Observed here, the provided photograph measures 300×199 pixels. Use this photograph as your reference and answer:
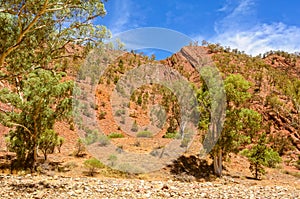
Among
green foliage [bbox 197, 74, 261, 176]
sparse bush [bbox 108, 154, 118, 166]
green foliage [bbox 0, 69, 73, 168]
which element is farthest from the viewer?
green foliage [bbox 197, 74, 261, 176]

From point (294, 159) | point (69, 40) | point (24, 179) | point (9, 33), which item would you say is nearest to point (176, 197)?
point (24, 179)

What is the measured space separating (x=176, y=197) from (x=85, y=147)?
10.8m

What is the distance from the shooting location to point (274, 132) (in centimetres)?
3234

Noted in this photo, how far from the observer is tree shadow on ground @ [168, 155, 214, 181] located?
1585 centimetres

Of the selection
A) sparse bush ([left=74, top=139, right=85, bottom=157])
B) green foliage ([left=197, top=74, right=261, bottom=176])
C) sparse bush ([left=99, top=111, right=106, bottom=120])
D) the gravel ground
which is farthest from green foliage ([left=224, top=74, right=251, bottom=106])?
sparse bush ([left=99, top=111, right=106, bottom=120])

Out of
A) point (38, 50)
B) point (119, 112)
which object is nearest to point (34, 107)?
point (38, 50)

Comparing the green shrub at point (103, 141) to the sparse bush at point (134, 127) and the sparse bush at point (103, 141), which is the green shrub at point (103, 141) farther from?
the sparse bush at point (134, 127)

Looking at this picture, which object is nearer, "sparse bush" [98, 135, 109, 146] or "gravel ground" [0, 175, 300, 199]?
"gravel ground" [0, 175, 300, 199]

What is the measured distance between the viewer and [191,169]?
1700 centimetres

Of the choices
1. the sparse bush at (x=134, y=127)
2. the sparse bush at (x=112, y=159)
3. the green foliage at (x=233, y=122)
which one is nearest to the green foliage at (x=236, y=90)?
the green foliage at (x=233, y=122)

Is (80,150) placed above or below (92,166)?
above

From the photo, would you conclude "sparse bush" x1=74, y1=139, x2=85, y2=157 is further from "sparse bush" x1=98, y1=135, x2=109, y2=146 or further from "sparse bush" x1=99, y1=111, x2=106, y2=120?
"sparse bush" x1=99, y1=111, x2=106, y2=120

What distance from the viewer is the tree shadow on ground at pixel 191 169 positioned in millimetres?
15852

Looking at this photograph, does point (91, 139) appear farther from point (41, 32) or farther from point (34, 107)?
point (41, 32)
